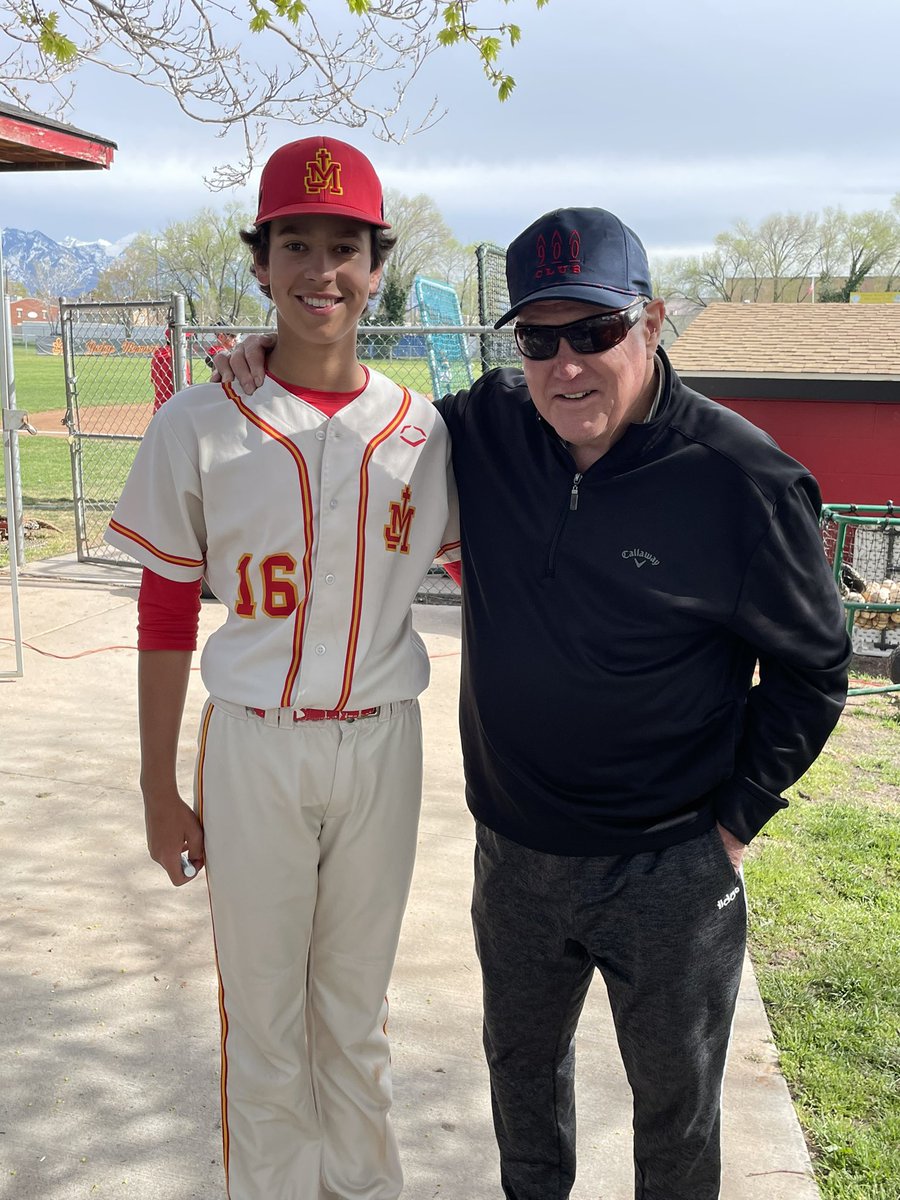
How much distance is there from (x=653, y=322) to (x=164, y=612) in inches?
43.8

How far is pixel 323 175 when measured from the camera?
2010mm

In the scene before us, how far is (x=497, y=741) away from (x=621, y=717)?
264 mm

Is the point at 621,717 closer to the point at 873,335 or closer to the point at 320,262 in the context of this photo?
the point at 320,262

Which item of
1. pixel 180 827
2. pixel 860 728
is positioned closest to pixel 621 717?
Result: pixel 180 827

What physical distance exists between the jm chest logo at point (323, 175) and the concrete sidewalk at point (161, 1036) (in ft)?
6.75

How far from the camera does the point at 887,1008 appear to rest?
3.33m

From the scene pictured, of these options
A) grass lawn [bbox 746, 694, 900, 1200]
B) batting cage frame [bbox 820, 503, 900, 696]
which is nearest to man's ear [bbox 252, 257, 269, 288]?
grass lawn [bbox 746, 694, 900, 1200]

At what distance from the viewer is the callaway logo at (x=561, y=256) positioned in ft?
6.34

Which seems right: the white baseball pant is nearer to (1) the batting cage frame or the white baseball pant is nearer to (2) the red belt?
(2) the red belt

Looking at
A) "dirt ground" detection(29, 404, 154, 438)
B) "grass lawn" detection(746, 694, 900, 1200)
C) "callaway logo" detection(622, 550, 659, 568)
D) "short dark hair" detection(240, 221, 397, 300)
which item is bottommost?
"grass lawn" detection(746, 694, 900, 1200)

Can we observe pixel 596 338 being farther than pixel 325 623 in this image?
No

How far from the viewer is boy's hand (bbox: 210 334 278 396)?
2119mm

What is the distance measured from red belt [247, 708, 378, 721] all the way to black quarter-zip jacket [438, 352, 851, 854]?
0.82ft

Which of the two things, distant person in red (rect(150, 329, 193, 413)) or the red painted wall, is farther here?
the red painted wall
